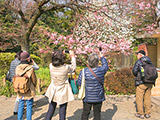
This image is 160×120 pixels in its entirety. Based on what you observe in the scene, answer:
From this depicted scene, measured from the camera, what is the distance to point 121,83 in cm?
535

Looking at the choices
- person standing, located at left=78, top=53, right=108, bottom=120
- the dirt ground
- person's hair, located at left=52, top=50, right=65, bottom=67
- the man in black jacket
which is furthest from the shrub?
person's hair, located at left=52, top=50, right=65, bottom=67

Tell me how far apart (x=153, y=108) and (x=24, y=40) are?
582cm

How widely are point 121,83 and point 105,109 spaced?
182 cm

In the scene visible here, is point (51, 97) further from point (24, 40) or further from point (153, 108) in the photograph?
point (24, 40)

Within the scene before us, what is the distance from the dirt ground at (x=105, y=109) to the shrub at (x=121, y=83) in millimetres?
342

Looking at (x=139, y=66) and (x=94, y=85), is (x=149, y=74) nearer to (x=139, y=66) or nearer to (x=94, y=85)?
(x=139, y=66)

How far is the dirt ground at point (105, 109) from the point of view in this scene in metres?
3.37

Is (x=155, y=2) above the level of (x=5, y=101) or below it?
above

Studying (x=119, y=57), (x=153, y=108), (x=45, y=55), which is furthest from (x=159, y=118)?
(x=45, y=55)

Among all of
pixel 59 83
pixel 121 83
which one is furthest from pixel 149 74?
pixel 121 83

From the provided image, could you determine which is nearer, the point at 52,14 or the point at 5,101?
the point at 5,101

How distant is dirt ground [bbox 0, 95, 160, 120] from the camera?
11.0 ft

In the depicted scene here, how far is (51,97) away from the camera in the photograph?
2467mm

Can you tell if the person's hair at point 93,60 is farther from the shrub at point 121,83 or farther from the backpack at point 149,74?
the shrub at point 121,83
